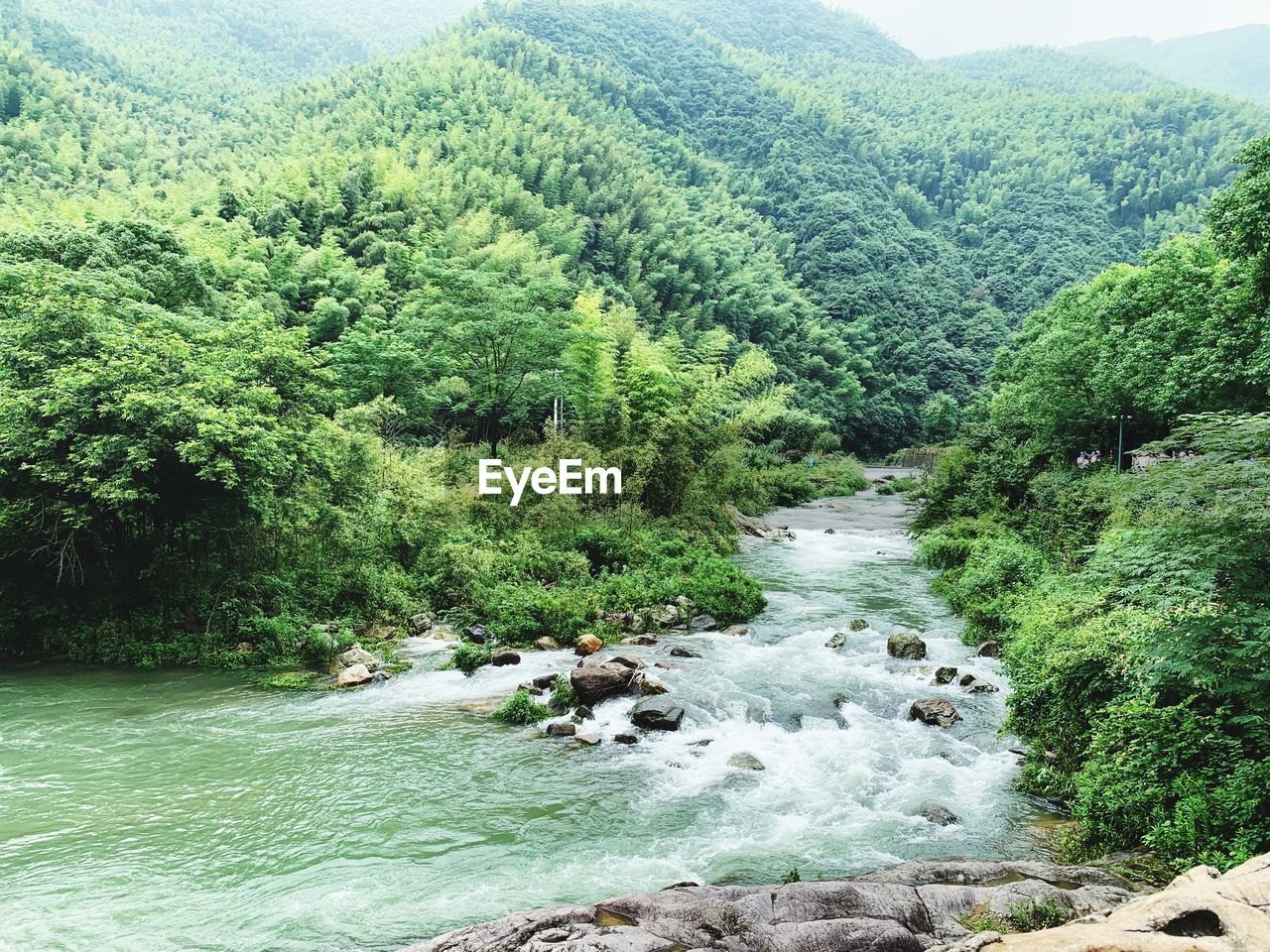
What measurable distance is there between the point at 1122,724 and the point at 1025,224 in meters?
103

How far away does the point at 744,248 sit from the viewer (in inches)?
3194

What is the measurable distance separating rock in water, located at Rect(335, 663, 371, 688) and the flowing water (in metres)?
0.38

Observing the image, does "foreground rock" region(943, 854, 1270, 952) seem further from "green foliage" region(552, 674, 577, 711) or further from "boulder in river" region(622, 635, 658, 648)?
"boulder in river" region(622, 635, 658, 648)

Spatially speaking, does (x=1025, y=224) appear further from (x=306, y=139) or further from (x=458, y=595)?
(x=458, y=595)

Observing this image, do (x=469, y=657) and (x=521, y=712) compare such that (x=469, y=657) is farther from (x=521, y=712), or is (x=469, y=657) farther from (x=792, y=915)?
(x=792, y=915)

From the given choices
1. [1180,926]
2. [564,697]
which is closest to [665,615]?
[564,697]

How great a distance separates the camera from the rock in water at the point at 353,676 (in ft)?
41.1

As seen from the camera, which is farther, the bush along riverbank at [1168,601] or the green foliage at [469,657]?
the green foliage at [469,657]

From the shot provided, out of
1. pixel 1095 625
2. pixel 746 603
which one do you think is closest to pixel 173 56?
pixel 746 603

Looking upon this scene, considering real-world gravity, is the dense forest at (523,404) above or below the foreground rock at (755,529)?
above

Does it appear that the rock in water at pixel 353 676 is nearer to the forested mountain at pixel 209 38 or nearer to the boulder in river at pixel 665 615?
the boulder in river at pixel 665 615

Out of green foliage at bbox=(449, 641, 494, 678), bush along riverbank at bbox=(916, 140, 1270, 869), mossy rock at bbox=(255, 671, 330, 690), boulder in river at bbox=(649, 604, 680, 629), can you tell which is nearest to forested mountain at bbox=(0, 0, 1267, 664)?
mossy rock at bbox=(255, 671, 330, 690)

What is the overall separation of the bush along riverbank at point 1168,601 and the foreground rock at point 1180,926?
193 centimetres

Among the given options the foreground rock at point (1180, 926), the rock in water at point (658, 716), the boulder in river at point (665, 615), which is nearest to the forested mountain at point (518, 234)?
the boulder in river at point (665, 615)
